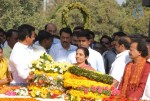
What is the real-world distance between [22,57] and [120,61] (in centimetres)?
149

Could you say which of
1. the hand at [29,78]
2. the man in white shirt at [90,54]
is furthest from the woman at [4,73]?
the man in white shirt at [90,54]

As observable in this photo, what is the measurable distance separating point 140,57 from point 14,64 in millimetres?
2035

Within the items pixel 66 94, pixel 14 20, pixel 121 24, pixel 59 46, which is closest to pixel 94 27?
pixel 121 24

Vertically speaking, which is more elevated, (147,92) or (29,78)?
(29,78)

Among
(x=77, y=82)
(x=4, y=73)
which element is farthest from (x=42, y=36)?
(x=77, y=82)

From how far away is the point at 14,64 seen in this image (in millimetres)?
7574

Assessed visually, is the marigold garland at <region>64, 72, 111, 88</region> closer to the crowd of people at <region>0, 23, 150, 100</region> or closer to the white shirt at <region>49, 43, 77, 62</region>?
the crowd of people at <region>0, 23, 150, 100</region>

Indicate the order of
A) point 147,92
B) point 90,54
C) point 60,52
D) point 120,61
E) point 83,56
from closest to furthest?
point 147,92 < point 83,56 < point 120,61 < point 90,54 < point 60,52

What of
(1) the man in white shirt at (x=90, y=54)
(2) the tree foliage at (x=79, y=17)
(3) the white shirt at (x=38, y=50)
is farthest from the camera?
(2) the tree foliage at (x=79, y=17)

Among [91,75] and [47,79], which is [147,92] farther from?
[47,79]

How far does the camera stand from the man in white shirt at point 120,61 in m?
7.50

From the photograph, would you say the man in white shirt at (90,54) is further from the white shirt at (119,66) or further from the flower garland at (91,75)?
the flower garland at (91,75)

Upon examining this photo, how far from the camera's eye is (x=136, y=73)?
21.3 ft

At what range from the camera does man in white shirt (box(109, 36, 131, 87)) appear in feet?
24.6
